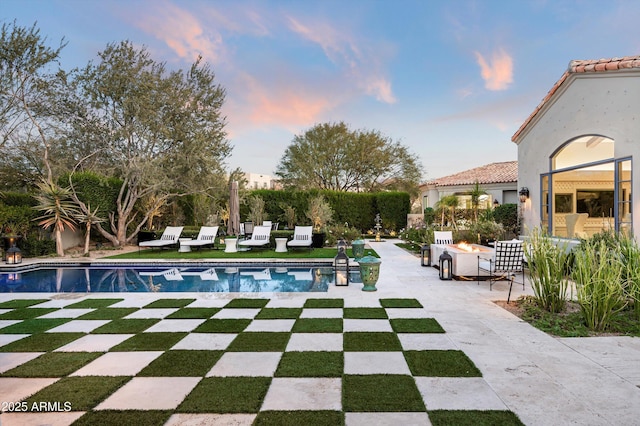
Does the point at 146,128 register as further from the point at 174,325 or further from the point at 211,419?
the point at 211,419

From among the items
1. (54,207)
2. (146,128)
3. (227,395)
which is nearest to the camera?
(227,395)

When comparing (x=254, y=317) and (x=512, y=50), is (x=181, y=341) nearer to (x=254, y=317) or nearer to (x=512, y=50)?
(x=254, y=317)

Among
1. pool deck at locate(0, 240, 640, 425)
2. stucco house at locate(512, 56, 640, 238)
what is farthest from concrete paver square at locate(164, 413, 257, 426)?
stucco house at locate(512, 56, 640, 238)

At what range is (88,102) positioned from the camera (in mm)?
15188

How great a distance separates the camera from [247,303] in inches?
257

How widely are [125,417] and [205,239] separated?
11.9 m

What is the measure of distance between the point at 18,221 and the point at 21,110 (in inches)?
186

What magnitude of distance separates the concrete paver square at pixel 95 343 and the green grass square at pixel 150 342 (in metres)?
0.11

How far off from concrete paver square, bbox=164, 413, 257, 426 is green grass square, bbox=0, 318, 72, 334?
3.44 metres

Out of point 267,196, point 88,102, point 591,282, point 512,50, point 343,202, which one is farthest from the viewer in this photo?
point 343,202

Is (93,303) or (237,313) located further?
(93,303)

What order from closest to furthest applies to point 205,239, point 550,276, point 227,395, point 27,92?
1. point 227,395
2. point 550,276
3. point 27,92
4. point 205,239

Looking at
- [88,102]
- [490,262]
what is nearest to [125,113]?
[88,102]

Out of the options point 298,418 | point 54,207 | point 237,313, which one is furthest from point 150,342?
point 54,207
